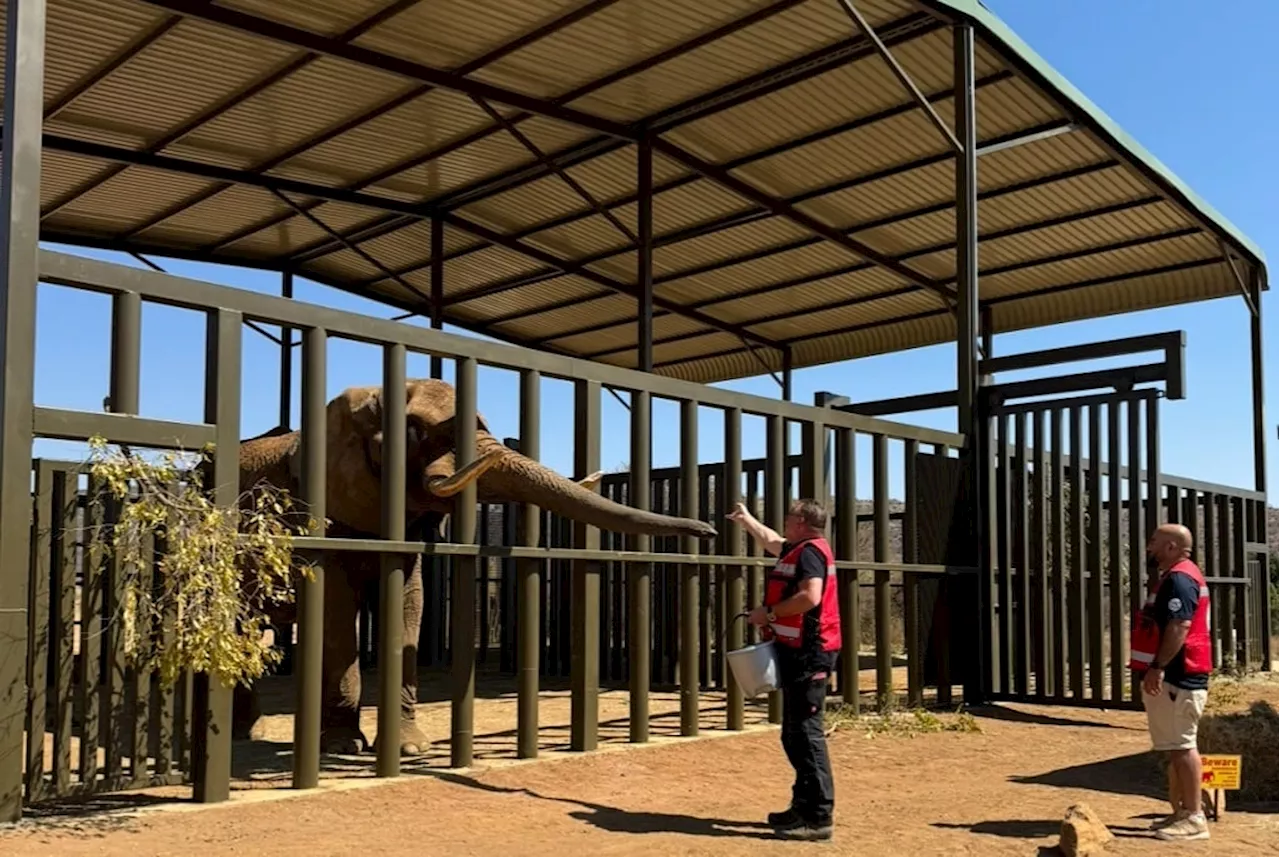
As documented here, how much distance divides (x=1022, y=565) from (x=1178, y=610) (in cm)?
727

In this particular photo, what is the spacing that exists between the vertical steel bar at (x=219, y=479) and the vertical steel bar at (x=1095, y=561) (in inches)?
364

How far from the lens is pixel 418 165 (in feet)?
66.3

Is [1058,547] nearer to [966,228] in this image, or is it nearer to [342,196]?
[966,228]

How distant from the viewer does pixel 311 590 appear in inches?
322

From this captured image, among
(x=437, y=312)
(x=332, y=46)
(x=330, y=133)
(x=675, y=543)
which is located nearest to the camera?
(x=332, y=46)

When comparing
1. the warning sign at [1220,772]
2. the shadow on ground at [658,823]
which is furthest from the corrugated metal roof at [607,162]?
the shadow on ground at [658,823]

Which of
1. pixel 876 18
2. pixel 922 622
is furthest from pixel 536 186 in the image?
pixel 922 622

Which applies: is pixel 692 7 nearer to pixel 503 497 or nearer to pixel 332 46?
pixel 332 46

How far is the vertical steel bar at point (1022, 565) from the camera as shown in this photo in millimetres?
14117

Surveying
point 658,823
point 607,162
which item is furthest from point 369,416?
point 607,162

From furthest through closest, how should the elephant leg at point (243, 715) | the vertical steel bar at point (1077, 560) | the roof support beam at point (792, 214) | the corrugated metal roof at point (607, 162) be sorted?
the roof support beam at point (792, 214), the corrugated metal roof at point (607, 162), the vertical steel bar at point (1077, 560), the elephant leg at point (243, 715)

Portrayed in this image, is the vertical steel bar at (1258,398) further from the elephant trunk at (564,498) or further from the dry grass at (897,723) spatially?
the elephant trunk at (564,498)

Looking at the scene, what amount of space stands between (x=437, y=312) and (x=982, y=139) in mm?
9995

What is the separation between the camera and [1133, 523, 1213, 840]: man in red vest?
702cm
